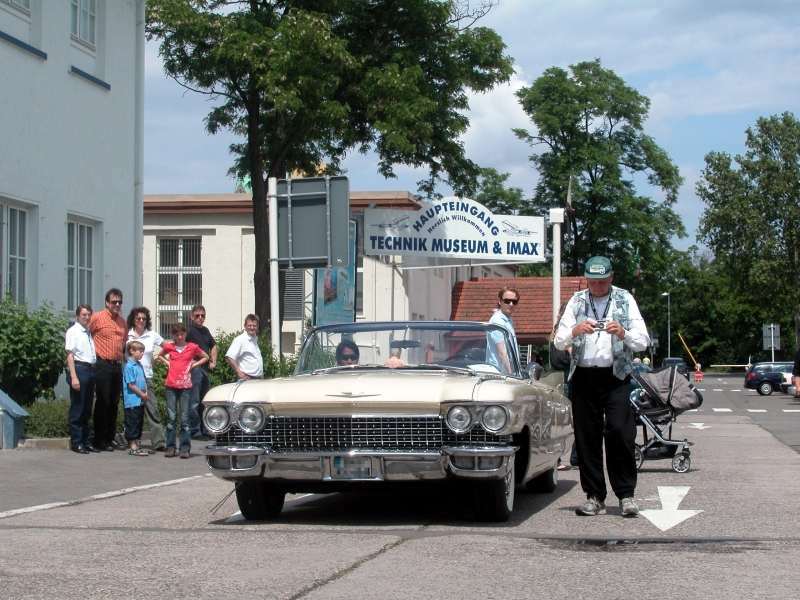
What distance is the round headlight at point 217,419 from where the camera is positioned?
29.2 ft

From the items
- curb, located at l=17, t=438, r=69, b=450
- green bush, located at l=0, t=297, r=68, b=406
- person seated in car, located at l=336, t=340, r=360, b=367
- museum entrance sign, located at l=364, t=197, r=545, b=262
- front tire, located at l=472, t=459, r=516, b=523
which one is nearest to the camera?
front tire, located at l=472, t=459, r=516, b=523

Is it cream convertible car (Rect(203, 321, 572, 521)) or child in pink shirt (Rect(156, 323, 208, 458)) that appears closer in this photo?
cream convertible car (Rect(203, 321, 572, 521))

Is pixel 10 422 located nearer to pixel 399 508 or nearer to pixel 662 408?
pixel 399 508

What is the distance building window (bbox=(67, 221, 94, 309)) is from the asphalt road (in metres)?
8.08

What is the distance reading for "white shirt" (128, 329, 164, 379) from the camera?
643 inches

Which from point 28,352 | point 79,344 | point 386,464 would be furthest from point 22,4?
point 386,464

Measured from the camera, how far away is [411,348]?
10.1 meters

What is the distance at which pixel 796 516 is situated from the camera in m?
9.54

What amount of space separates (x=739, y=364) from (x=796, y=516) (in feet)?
377

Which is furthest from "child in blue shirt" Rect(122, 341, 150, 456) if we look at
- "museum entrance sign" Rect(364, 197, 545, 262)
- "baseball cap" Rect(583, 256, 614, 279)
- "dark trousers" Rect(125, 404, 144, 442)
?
"museum entrance sign" Rect(364, 197, 545, 262)

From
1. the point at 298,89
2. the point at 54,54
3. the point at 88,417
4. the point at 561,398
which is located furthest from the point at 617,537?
the point at 298,89

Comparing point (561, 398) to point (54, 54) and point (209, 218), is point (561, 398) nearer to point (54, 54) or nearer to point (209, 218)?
point (54, 54)

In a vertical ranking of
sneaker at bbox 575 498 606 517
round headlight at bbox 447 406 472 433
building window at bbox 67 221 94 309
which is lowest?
sneaker at bbox 575 498 606 517

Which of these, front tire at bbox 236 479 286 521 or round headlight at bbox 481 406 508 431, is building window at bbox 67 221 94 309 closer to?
front tire at bbox 236 479 286 521
